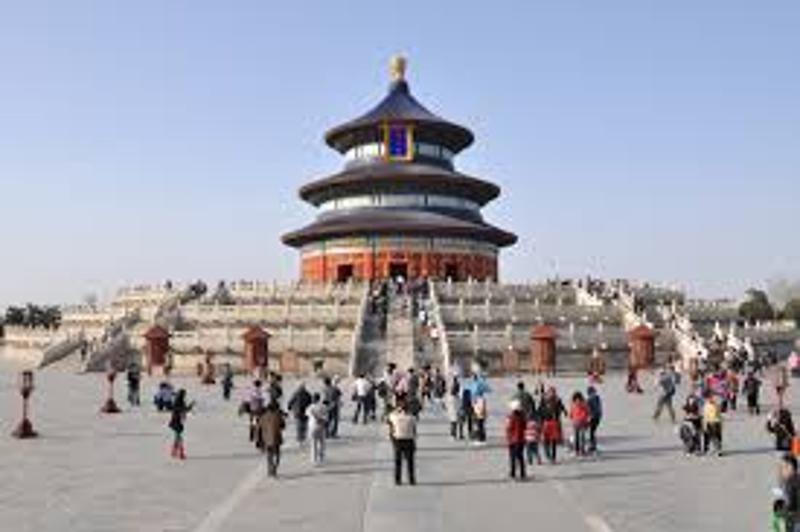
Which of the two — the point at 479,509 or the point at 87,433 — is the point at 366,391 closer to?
the point at 87,433

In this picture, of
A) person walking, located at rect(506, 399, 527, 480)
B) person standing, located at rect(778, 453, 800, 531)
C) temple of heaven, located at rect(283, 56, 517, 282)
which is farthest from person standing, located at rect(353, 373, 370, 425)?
temple of heaven, located at rect(283, 56, 517, 282)

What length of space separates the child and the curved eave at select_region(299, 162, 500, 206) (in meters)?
55.1

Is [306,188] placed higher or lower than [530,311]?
higher

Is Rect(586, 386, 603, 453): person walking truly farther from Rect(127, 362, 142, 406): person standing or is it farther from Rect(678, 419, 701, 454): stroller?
Rect(127, 362, 142, 406): person standing

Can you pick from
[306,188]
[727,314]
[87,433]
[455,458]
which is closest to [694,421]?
[455,458]

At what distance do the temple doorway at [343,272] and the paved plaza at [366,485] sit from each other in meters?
46.2

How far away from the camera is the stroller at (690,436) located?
77.5 ft

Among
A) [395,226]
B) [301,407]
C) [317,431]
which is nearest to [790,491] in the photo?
[317,431]

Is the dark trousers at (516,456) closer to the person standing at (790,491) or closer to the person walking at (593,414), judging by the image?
the person walking at (593,414)

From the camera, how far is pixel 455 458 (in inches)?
917

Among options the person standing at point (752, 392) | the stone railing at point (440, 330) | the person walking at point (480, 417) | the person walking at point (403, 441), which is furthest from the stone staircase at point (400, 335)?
the person walking at point (403, 441)

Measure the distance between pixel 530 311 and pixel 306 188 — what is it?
32.6m

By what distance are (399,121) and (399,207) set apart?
6.92 m

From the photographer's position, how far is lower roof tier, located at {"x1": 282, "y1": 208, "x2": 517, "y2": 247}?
74125mm
